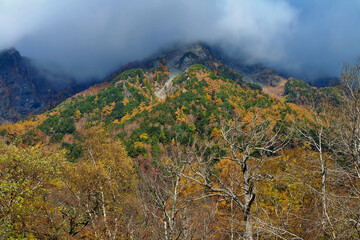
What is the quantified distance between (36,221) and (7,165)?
462 cm

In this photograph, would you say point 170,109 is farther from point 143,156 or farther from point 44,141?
point 44,141

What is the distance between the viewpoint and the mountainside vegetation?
8.27 m

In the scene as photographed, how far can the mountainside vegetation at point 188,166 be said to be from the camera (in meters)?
8.27

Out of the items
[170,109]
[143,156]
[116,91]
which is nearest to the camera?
[143,156]

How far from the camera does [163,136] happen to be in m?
70.0

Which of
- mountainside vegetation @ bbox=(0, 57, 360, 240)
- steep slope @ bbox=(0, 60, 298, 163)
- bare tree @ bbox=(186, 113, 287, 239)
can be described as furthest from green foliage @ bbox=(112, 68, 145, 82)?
bare tree @ bbox=(186, 113, 287, 239)

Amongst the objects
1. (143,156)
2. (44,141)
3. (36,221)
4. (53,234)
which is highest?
(36,221)

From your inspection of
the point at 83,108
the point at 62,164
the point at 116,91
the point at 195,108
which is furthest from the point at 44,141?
the point at 62,164

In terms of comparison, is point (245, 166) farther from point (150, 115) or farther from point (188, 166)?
point (150, 115)

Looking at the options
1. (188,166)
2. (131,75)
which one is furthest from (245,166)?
(131,75)

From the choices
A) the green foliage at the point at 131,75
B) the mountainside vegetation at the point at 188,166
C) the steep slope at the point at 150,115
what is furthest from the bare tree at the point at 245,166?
the green foliage at the point at 131,75

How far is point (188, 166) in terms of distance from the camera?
9734 mm

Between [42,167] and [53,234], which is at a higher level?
[42,167]

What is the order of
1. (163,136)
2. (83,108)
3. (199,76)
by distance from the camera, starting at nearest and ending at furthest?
(163,136) < (83,108) < (199,76)
